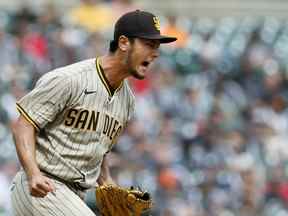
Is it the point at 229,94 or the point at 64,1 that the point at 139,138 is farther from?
the point at 64,1

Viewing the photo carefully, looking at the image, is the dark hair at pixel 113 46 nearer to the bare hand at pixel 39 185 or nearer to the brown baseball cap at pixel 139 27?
the brown baseball cap at pixel 139 27

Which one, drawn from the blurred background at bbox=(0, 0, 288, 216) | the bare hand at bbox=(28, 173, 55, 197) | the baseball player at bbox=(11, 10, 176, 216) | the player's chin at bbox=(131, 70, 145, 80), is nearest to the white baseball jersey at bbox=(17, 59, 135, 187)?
the baseball player at bbox=(11, 10, 176, 216)

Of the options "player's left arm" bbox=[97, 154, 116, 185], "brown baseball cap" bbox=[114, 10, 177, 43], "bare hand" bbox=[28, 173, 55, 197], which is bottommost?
"player's left arm" bbox=[97, 154, 116, 185]

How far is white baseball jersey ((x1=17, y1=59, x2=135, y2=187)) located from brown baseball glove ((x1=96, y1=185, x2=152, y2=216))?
0.10m

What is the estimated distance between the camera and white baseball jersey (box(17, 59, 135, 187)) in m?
5.88

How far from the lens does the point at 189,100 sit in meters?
13.8

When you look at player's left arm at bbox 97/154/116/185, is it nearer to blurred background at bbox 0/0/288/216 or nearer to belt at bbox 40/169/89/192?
belt at bbox 40/169/89/192

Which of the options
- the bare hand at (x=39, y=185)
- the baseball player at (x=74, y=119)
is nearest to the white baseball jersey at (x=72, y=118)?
the baseball player at (x=74, y=119)

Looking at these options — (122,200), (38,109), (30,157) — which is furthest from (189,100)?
(30,157)

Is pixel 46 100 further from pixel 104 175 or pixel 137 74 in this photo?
pixel 104 175

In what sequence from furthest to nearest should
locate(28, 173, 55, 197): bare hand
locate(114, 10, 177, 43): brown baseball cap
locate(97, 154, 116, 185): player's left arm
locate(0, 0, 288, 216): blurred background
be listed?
locate(0, 0, 288, 216): blurred background, locate(97, 154, 116, 185): player's left arm, locate(114, 10, 177, 43): brown baseball cap, locate(28, 173, 55, 197): bare hand

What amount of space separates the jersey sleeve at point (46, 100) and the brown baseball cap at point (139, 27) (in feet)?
1.42

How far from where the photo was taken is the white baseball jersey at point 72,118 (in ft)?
19.3

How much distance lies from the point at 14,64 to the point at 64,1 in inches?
153
